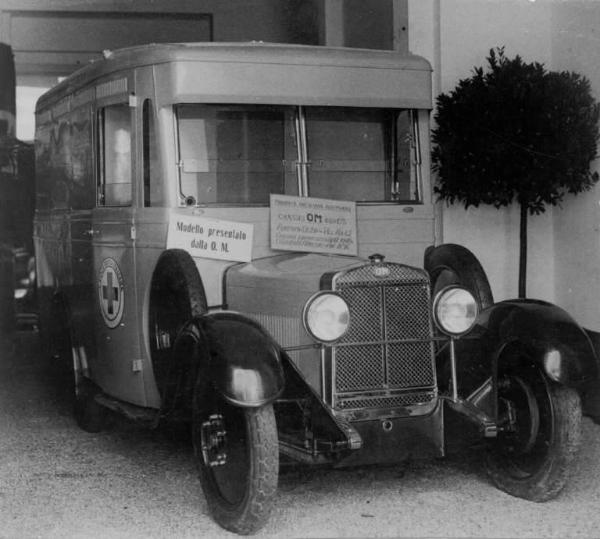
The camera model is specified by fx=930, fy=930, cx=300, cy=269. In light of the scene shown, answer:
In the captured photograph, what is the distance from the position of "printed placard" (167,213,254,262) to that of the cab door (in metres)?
0.40

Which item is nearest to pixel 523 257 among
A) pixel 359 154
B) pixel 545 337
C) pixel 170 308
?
pixel 359 154

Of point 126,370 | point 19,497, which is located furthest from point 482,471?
point 19,497

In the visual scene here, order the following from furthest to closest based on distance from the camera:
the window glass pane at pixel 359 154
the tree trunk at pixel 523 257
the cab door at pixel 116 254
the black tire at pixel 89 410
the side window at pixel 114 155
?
the tree trunk at pixel 523 257, the black tire at pixel 89 410, the side window at pixel 114 155, the cab door at pixel 116 254, the window glass pane at pixel 359 154

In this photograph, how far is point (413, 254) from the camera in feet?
16.1

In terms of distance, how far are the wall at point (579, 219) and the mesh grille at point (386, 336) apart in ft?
8.03

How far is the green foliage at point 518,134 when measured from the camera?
586cm

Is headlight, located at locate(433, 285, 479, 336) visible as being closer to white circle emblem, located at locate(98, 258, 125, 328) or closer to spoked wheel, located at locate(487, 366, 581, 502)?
spoked wheel, located at locate(487, 366, 581, 502)

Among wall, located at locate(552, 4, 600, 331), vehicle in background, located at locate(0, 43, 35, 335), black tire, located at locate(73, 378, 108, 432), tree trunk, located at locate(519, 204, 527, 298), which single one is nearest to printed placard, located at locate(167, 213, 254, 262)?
black tire, located at locate(73, 378, 108, 432)

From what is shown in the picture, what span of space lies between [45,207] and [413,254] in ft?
9.64

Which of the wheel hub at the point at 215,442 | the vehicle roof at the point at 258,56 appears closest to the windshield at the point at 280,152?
the vehicle roof at the point at 258,56

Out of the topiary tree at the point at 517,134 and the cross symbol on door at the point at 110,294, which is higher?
the topiary tree at the point at 517,134

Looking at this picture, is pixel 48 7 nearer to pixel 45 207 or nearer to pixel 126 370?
pixel 45 207

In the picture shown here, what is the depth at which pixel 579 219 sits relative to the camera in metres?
6.40

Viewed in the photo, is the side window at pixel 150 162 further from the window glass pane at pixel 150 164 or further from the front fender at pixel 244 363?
the front fender at pixel 244 363
